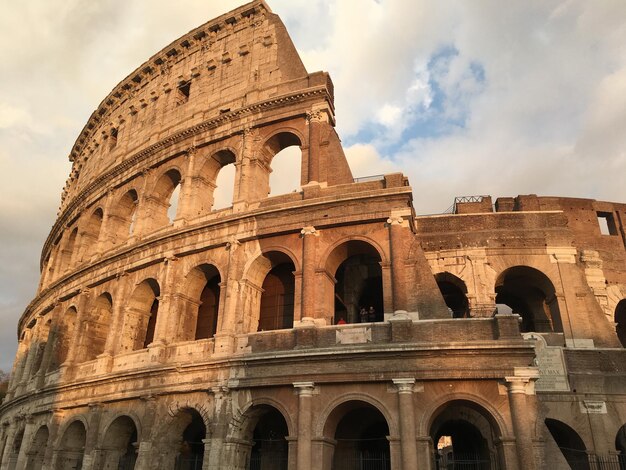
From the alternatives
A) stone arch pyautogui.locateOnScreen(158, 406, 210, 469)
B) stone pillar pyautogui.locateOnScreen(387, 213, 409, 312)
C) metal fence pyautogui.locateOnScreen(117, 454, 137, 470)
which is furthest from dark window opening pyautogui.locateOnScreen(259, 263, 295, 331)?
metal fence pyautogui.locateOnScreen(117, 454, 137, 470)

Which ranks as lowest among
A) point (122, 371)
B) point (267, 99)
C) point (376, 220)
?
point (122, 371)

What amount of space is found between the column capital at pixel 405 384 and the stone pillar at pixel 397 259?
180 centimetres

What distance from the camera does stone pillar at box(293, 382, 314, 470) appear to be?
12.3 meters

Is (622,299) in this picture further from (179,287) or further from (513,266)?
(179,287)

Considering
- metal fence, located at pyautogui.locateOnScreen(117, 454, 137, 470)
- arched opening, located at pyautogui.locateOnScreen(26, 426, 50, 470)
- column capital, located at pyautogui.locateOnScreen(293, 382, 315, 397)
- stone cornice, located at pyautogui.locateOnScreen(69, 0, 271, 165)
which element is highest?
stone cornice, located at pyautogui.locateOnScreen(69, 0, 271, 165)

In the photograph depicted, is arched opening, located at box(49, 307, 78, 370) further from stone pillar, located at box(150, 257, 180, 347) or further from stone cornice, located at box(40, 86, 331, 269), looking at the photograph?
stone pillar, located at box(150, 257, 180, 347)

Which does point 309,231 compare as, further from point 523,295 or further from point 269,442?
point 523,295

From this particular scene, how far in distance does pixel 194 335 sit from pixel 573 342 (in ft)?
39.3

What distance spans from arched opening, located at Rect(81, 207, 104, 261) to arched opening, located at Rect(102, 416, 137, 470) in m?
9.17

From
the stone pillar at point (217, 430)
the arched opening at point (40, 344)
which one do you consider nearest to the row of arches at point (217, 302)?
the stone pillar at point (217, 430)

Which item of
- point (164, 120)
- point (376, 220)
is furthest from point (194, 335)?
point (164, 120)

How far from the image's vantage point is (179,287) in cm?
1673

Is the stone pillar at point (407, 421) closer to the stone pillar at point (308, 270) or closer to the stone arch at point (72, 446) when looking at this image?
the stone pillar at point (308, 270)

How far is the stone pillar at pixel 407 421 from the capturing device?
11602 mm
